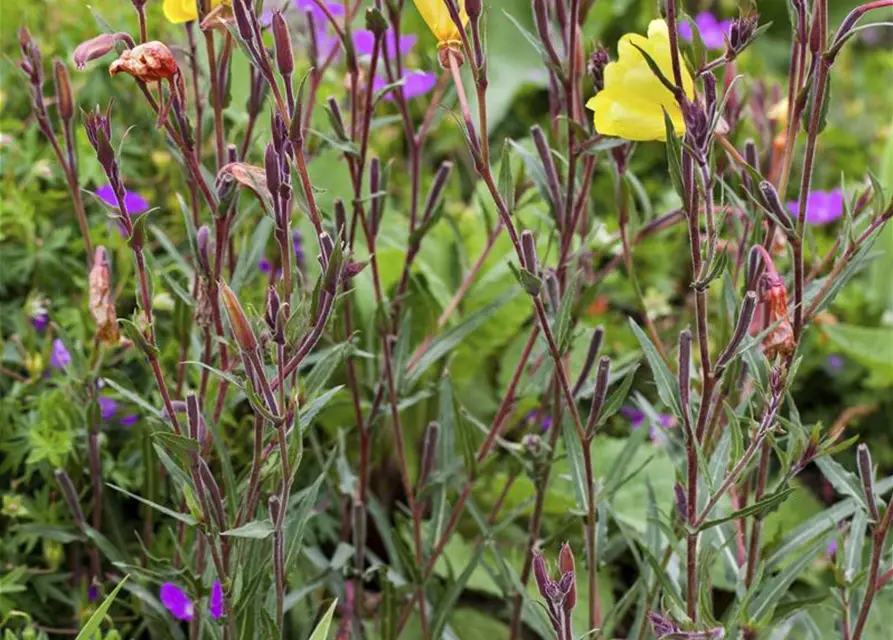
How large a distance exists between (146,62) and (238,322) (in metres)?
0.23

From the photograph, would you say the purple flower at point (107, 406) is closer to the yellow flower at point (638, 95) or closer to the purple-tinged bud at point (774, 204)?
the yellow flower at point (638, 95)

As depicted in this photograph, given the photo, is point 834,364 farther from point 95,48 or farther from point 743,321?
point 95,48

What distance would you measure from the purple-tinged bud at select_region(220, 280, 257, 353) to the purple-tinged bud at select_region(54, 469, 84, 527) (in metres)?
0.50

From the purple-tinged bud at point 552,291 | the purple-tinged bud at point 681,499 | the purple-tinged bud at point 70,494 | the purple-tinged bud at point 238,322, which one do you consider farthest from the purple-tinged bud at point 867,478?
the purple-tinged bud at point 70,494

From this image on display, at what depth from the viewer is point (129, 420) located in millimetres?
1444

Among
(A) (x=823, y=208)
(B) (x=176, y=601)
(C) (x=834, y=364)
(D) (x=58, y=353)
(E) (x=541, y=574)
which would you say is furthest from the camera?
(A) (x=823, y=208)

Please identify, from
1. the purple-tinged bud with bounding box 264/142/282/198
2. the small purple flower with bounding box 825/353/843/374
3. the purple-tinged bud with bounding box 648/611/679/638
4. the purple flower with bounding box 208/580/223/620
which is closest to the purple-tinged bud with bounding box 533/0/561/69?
the purple-tinged bud with bounding box 264/142/282/198

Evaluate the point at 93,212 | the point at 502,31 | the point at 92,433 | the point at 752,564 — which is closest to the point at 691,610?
the point at 752,564

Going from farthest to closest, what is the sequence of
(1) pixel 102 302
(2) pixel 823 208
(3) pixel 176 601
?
(2) pixel 823 208 < (3) pixel 176 601 < (1) pixel 102 302

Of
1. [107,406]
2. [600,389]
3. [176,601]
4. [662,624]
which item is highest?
[600,389]

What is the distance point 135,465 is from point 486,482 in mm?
551

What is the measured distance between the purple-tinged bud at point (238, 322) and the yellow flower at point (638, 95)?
1.20 feet

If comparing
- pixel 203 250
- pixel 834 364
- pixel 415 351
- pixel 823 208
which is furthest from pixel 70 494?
pixel 823 208

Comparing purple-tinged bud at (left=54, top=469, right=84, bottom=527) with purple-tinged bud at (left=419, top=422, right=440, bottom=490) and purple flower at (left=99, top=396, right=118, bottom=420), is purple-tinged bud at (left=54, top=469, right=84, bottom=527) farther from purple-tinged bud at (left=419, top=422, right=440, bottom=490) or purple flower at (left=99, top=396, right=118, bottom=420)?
purple-tinged bud at (left=419, top=422, right=440, bottom=490)
